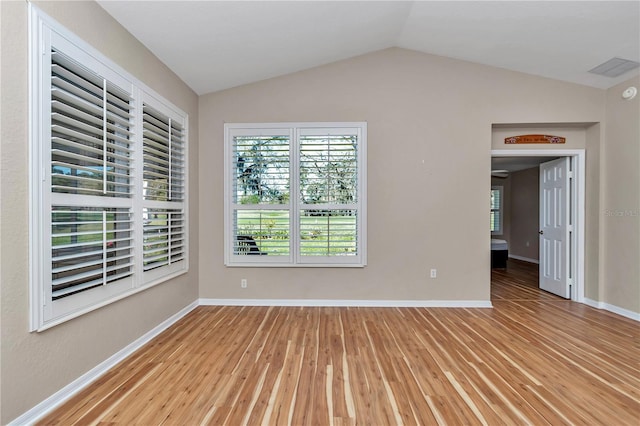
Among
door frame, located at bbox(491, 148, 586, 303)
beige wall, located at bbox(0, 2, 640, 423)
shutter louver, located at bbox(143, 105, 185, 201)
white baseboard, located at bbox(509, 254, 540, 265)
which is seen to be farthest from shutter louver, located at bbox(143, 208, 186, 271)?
white baseboard, located at bbox(509, 254, 540, 265)

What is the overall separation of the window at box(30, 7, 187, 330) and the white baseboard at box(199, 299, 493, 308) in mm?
1048

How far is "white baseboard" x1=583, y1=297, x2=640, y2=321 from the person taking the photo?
3.28 meters

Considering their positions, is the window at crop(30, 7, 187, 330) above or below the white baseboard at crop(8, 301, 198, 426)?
above

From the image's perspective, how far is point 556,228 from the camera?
4.24 meters

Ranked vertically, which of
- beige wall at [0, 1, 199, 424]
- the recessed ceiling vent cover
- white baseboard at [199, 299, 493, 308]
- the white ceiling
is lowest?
white baseboard at [199, 299, 493, 308]

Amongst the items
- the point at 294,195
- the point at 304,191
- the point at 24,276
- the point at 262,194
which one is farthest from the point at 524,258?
the point at 24,276

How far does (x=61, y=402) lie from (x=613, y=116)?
20.0 ft

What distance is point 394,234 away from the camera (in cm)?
375

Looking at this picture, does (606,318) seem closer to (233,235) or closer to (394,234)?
(394,234)

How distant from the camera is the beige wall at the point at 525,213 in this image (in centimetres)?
725

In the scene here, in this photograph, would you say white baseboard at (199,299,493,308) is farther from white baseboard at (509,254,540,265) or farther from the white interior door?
white baseboard at (509,254,540,265)

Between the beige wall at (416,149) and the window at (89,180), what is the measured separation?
1497 millimetres

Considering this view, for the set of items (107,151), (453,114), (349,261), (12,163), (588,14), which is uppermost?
(588,14)

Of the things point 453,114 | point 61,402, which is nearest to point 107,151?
point 61,402
